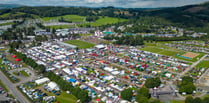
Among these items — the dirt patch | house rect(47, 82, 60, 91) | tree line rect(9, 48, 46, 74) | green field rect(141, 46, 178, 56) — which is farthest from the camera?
green field rect(141, 46, 178, 56)

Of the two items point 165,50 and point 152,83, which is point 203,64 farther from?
point 152,83

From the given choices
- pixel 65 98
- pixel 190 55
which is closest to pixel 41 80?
pixel 65 98

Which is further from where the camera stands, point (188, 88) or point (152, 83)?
point (152, 83)

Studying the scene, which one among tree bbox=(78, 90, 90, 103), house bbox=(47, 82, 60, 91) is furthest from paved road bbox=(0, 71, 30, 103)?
tree bbox=(78, 90, 90, 103)

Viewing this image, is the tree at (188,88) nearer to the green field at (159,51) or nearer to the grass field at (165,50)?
the grass field at (165,50)

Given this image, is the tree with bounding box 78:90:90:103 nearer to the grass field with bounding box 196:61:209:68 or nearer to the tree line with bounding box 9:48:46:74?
the tree line with bounding box 9:48:46:74

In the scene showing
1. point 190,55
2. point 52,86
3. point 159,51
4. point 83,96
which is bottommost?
point 52,86

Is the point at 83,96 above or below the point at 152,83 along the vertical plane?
below

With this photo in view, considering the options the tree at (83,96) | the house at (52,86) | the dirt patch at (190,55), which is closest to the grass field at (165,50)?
the dirt patch at (190,55)

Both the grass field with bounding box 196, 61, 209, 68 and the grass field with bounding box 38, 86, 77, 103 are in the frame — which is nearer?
the grass field with bounding box 38, 86, 77, 103

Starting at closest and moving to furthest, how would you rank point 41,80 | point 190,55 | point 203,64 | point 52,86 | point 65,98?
point 65,98 → point 52,86 → point 41,80 → point 203,64 → point 190,55

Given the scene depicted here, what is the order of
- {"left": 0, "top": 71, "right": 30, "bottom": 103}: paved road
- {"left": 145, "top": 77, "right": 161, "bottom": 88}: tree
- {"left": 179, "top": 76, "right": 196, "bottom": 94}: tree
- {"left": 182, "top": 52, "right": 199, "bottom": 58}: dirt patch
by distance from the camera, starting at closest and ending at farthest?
1. {"left": 0, "top": 71, "right": 30, "bottom": 103}: paved road
2. {"left": 179, "top": 76, "right": 196, "bottom": 94}: tree
3. {"left": 145, "top": 77, "right": 161, "bottom": 88}: tree
4. {"left": 182, "top": 52, "right": 199, "bottom": 58}: dirt patch

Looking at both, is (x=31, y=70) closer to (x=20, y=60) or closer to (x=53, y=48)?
(x=20, y=60)
